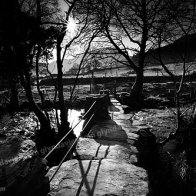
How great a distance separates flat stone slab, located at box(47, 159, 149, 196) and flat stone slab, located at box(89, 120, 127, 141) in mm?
1148

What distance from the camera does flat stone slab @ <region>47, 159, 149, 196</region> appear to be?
2.09m

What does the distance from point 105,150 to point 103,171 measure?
0.75 m

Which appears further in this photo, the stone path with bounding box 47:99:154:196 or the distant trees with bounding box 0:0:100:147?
the distant trees with bounding box 0:0:100:147

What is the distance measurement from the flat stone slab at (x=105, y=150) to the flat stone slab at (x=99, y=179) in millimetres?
213

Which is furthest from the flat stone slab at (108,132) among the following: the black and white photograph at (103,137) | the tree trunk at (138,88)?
the tree trunk at (138,88)

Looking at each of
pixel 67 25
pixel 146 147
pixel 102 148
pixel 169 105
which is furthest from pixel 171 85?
pixel 102 148

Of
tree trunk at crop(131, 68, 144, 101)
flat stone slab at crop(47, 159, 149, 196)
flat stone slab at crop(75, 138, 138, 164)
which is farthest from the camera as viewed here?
tree trunk at crop(131, 68, 144, 101)

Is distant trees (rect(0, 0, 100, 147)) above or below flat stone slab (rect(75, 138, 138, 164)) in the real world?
above

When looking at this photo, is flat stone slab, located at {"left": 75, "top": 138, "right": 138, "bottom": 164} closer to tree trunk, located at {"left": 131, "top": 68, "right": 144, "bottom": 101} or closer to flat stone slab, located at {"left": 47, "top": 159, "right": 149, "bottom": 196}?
flat stone slab, located at {"left": 47, "top": 159, "right": 149, "bottom": 196}

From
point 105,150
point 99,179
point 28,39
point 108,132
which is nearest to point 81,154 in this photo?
point 105,150

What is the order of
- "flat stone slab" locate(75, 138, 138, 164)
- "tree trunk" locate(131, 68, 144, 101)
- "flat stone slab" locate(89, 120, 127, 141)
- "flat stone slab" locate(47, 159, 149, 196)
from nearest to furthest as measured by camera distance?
"flat stone slab" locate(47, 159, 149, 196) < "flat stone slab" locate(75, 138, 138, 164) < "flat stone slab" locate(89, 120, 127, 141) < "tree trunk" locate(131, 68, 144, 101)

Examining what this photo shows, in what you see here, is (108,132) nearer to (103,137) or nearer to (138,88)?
(103,137)

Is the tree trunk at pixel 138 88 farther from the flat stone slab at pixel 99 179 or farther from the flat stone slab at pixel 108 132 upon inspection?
the flat stone slab at pixel 99 179

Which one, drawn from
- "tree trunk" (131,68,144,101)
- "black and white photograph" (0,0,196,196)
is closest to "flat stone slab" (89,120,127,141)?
"black and white photograph" (0,0,196,196)
